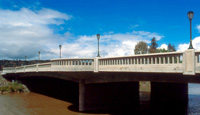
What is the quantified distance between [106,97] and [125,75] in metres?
5.48

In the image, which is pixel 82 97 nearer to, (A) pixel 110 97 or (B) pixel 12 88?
(A) pixel 110 97

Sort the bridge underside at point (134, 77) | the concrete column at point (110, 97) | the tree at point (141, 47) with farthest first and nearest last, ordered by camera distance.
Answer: the tree at point (141, 47) < the concrete column at point (110, 97) < the bridge underside at point (134, 77)

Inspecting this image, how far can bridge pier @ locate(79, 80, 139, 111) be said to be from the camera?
1759 centimetres

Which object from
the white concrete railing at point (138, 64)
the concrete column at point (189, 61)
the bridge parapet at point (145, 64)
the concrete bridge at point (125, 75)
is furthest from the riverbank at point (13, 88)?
the concrete column at point (189, 61)

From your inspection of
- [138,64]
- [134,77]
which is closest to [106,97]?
[134,77]

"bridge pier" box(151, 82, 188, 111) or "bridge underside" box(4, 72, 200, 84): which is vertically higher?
"bridge underside" box(4, 72, 200, 84)

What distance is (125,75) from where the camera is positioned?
1394 cm

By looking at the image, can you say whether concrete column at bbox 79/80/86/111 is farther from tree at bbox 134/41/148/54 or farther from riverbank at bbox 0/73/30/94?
tree at bbox 134/41/148/54

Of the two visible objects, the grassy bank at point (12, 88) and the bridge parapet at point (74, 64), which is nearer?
the bridge parapet at point (74, 64)

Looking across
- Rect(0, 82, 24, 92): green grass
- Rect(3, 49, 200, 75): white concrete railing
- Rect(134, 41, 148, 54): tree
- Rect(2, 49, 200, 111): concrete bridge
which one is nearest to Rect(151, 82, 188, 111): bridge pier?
Rect(2, 49, 200, 111): concrete bridge

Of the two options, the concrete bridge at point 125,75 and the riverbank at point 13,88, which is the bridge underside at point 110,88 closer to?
the concrete bridge at point 125,75

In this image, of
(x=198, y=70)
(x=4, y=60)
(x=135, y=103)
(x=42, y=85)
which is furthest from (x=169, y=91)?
(x=4, y=60)

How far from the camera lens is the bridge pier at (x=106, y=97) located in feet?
57.7

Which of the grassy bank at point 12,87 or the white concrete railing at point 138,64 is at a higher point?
the white concrete railing at point 138,64
